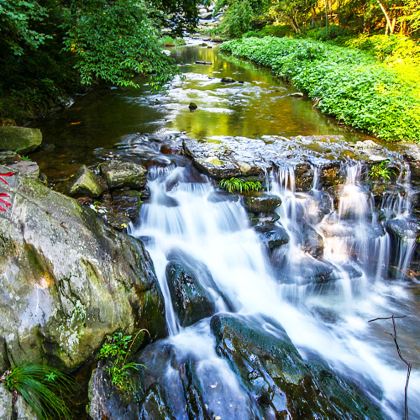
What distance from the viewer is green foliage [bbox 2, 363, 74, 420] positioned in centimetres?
314

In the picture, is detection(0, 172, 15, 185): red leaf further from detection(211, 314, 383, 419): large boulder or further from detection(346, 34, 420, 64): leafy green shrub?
detection(346, 34, 420, 64): leafy green shrub

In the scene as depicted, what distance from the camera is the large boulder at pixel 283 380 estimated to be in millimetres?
3539

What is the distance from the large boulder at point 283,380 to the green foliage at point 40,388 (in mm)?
1763

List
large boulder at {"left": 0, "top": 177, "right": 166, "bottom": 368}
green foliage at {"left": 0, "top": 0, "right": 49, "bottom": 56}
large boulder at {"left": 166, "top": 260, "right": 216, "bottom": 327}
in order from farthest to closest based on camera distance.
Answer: large boulder at {"left": 166, "top": 260, "right": 216, "bottom": 327} < green foliage at {"left": 0, "top": 0, "right": 49, "bottom": 56} < large boulder at {"left": 0, "top": 177, "right": 166, "bottom": 368}

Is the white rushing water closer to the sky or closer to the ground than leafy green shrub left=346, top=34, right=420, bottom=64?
closer to the ground

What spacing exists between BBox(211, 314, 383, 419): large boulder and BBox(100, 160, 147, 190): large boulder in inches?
116

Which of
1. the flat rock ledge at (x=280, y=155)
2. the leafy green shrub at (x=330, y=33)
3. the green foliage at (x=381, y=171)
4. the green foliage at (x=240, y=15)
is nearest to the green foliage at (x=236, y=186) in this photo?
the flat rock ledge at (x=280, y=155)

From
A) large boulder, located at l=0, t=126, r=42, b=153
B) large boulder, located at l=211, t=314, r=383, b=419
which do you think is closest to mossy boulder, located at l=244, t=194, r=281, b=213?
large boulder, located at l=211, t=314, r=383, b=419

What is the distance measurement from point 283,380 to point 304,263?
2.72 m

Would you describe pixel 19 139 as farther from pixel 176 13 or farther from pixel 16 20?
pixel 176 13

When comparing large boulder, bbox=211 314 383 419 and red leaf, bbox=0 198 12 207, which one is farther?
red leaf, bbox=0 198 12 207

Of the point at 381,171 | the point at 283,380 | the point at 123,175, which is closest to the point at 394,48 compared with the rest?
the point at 381,171

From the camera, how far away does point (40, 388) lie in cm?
321

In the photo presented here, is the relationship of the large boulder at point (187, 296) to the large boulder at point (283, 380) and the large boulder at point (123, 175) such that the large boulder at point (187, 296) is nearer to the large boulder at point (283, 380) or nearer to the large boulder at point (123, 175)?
the large boulder at point (283, 380)
